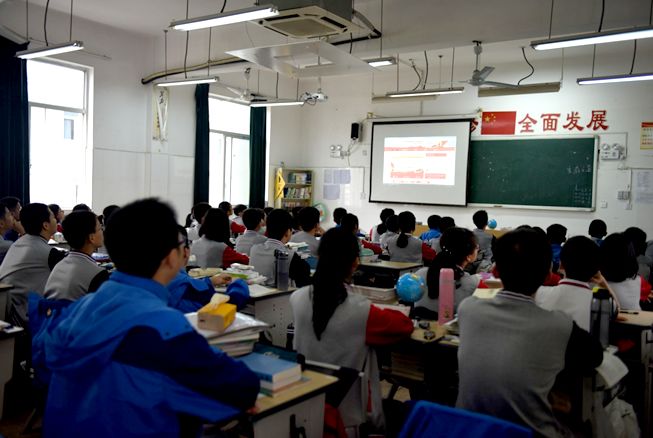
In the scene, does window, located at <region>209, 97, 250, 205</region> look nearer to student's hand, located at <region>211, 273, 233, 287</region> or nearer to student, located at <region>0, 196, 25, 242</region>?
student, located at <region>0, 196, 25, 242</region>

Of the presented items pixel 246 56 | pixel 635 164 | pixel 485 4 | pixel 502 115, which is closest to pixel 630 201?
pixel 635 164

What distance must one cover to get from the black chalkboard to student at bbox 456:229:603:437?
783 cm

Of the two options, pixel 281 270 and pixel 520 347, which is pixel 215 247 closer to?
pixel 281 270

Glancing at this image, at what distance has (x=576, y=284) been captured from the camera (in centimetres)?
275

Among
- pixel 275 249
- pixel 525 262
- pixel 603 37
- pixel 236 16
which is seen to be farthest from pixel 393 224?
pixel 525 262

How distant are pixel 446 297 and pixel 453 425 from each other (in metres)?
1.50

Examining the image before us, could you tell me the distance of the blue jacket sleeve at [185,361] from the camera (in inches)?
53.0

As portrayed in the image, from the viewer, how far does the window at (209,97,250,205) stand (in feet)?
35.3

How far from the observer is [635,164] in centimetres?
875

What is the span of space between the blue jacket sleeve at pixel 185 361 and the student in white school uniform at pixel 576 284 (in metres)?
1.86

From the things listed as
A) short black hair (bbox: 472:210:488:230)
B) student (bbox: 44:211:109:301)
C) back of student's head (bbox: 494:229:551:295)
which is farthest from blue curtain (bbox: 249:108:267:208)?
back of student's head (bbox: 494:229:551:295)

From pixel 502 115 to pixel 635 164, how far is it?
7.24 feet

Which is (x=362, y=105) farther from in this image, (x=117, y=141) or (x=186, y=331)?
(x=186, y=331)

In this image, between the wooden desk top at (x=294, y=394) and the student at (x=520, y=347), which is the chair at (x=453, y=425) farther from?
the student at (x=520, y=347)
